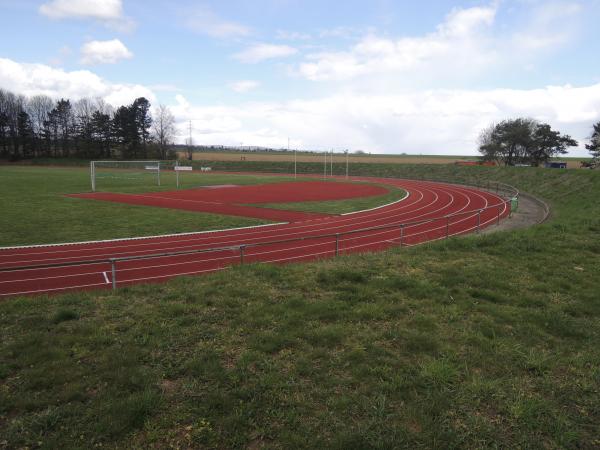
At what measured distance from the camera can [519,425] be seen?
430cm

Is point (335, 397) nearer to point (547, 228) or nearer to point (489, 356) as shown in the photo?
point (489, 356)

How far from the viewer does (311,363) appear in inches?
212

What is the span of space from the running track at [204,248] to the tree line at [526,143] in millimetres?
53912

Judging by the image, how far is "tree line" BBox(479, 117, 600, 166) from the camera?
7194cm

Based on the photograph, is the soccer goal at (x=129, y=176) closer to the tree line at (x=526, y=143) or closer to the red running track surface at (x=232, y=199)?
the red running track surface at (x=232, y=199)

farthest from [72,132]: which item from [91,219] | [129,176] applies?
[91,219]

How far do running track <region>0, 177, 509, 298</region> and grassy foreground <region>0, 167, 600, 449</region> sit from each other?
9.21ft

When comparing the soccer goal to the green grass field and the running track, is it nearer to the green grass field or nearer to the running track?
the green grass field

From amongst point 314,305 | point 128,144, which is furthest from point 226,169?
point 314,305

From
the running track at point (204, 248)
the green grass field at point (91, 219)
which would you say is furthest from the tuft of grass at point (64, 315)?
the green grass field at point (91, 219)

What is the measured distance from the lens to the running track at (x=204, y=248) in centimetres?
1311

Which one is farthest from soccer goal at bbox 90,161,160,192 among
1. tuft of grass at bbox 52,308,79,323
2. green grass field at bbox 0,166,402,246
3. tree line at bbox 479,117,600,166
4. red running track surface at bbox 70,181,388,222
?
tree line at bbox 479,117,600,166

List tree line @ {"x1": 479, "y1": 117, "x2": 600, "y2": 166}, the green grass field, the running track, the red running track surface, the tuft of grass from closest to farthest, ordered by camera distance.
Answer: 1. the tuft of grass
2. the running track
3. the green grass field
4. the red running track surface
5. tree line @ {"x1": 479, "y1": 117, "x2": 600, "y2": 166}

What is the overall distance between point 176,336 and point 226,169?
86.0m
